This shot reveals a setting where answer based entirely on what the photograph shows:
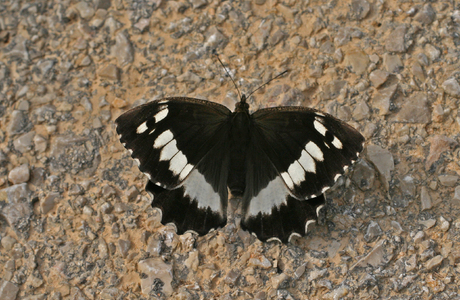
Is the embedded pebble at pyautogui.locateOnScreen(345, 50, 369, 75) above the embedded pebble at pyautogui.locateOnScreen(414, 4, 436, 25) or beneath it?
beneath

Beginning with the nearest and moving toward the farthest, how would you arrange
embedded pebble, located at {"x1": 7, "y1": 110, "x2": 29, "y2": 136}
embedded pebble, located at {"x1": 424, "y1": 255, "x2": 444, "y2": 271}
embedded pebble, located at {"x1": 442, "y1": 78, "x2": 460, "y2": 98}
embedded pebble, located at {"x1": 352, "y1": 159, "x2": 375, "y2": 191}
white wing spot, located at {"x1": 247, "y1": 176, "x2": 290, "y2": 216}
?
1. embedded pebble, located at {"x1": 424, "y1": 255, "x2": 444, "y2": 271}
2. white wing spot, located at {"x1": 247, "y1": 176, "x2": 290, "y2": 216}
3. embedded pebble, located at {"x1": 352, "y1": 159, "x2": 375, "y2": 191}
4. embedded pebble, located at {"x1": 442, "y1": 78, "x2": 460, "y2": 98}
5. embedded pebble, located at {"x1": 7, "y1": 110, "x2": 29, "y2": 136}

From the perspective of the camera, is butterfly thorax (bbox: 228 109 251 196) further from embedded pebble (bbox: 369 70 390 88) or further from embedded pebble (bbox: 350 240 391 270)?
embedded pebble (bbox: 369 70 390 88)

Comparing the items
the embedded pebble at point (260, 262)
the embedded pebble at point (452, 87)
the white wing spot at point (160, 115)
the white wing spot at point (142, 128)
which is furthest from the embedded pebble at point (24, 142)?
the embedded pebble at point (452, 87)

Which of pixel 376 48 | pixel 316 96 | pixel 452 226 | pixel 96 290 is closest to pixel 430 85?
pixel 376 48

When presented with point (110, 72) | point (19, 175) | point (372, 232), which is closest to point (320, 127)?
point (372, 232)

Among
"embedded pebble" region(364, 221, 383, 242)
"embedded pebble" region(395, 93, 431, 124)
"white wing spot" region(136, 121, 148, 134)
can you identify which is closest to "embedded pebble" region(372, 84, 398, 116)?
"embedded pebble" region(395, 93, 431, 124)

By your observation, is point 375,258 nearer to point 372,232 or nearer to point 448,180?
point 372,232

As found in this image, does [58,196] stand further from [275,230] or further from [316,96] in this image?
[316,96]
